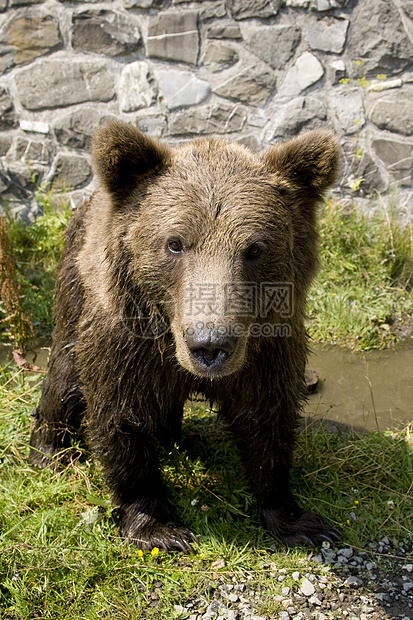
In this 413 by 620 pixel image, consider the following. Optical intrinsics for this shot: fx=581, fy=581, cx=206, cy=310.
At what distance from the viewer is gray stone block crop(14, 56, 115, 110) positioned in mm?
6293

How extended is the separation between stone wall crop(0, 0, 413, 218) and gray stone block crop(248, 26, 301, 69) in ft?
0.03

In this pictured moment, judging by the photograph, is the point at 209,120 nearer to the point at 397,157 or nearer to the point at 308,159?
the point at 397,157

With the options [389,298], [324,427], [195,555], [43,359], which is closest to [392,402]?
[324,427]

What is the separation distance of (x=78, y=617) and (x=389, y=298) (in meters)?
4.25

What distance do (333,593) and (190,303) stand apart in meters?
1.69

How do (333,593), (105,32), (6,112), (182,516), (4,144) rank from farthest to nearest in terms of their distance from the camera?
1. (4,144)
2. (6,112)
3. (105,32)
4. (182,516)
5. (333,593)

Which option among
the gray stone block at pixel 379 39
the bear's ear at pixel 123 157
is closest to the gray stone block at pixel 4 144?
the gray stone block at pixel 379 39

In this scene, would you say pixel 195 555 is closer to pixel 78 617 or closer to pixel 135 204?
pixel 78 617

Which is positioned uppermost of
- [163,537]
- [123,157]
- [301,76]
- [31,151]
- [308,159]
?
[301,76]

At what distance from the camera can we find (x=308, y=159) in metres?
2.77

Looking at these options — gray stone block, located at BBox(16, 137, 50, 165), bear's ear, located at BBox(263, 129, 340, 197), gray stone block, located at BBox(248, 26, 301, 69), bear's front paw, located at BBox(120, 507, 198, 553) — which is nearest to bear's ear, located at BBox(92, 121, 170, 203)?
bear's ear, located at BBox(263, 129, 340, 197)

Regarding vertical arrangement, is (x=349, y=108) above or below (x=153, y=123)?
above

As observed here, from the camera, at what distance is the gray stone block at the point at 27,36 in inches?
241

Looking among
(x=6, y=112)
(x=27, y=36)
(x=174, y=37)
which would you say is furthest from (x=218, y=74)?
(x=6, y=112)
